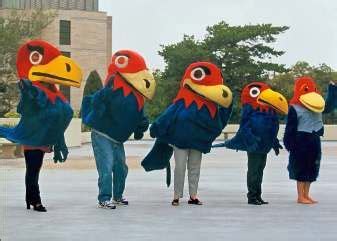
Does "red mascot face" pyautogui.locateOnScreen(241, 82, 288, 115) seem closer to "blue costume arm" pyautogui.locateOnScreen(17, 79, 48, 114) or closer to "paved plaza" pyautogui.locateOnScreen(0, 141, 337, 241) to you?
"paved plaza" pyautogui.locateOnScreen(0, 141, 337, 241)

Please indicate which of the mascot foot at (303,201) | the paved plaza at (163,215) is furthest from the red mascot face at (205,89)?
the mascot foot at (303,201)

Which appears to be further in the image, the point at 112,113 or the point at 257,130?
the point at 257,130

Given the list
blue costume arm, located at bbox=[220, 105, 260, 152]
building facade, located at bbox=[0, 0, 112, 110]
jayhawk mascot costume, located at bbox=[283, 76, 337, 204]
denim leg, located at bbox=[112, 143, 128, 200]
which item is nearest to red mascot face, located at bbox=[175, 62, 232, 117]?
blue costume arm, located at bbox=[220, 105, 260, 152]

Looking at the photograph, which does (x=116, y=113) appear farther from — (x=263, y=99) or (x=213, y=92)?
(x=263, y=99)

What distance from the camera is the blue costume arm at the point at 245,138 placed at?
35.3 ft

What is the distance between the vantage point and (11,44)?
50250 millimetres

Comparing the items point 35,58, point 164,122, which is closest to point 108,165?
point 164,122

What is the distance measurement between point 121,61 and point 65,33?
56.5 m

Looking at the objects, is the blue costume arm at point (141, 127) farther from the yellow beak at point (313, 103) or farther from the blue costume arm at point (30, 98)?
the yellow beak at point (313, 103)

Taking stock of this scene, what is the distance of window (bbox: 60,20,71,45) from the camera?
66000 millimetres

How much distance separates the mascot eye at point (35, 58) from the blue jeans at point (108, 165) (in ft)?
3.50

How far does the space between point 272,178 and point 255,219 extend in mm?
6973

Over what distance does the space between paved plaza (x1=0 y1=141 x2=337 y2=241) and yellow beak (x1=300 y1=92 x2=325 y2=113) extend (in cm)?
121

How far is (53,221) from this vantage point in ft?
28.9
